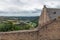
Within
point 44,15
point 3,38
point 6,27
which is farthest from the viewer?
point 6,27

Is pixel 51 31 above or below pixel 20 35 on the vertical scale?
above

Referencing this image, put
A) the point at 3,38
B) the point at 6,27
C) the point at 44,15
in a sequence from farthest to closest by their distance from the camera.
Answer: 1. the point at 6,27
2. the point at 44,15
3. the point at 3,38

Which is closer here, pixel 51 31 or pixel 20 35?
pixel 20 35

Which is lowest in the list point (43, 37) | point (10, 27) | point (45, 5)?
point (10, 27)

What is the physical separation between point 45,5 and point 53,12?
2.01 meters

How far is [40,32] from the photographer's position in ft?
73.1

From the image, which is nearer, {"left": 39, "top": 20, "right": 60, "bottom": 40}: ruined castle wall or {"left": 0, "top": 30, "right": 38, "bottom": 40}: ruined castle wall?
{"left": 0, "top": 30, "right": 38, "bottom": 40}: ruined castle wall

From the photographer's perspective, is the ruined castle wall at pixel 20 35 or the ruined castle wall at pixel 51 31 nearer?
the ruined castle wall at pixel 20 35

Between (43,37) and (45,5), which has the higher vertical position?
(45,5)

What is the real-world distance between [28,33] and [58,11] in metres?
14.6

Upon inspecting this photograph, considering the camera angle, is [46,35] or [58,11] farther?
[58,11]

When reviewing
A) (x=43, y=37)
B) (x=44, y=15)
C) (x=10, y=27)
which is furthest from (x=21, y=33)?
(x=10, y=27)

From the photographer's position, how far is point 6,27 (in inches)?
1847

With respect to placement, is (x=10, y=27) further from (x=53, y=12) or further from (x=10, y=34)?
(x=10, y=34)
